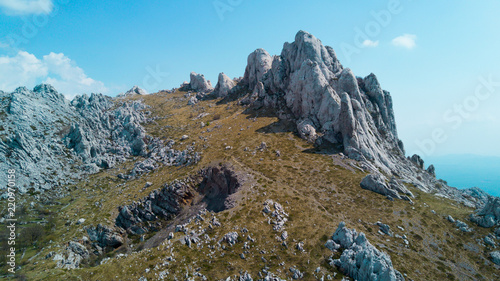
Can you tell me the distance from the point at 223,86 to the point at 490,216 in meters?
163

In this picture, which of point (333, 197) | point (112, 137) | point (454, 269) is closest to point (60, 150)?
point (112, 137)

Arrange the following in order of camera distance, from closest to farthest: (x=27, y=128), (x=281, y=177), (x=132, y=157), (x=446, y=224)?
(x=446, y=224), (x=281, y=177), (x=27, y=128), (x=132, y=157)

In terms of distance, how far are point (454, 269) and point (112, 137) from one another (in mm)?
153682

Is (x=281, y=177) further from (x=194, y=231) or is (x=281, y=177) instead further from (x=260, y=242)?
(x=194, y=231)

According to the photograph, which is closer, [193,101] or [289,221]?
[289,221]

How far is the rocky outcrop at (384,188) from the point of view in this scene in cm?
6235

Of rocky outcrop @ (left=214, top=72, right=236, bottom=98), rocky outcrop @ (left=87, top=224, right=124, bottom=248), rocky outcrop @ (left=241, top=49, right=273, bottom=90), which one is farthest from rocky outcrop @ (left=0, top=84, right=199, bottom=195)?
rocky outcrop @ (left=241, top=49, right=273, bottom=90)

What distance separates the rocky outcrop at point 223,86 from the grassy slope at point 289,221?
8714 centimetres

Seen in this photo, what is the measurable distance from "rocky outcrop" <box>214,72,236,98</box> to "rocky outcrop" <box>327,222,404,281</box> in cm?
14649

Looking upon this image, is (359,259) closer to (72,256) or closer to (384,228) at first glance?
(384,228)

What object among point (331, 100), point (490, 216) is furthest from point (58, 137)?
point (490, 216)

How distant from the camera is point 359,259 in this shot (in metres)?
39.2

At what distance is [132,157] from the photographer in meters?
115

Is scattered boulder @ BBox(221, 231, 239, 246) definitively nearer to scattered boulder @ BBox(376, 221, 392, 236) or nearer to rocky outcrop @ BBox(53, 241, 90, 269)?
scattered boulder @ BBox(376, 221, 392, 236)
